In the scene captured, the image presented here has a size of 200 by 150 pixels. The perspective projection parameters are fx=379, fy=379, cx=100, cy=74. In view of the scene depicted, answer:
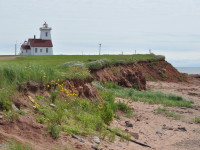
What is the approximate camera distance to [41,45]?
73.0 m

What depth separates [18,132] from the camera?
30.7 feet

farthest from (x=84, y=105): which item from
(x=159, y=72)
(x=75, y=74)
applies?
(x=159, y=72)

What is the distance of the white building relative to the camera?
72.6m

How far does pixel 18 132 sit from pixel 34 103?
2.57 metres

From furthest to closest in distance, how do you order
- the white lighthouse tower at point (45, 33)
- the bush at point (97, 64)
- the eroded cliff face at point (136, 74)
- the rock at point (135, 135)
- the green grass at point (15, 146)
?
the white lighthouse tower at point (45, 33) → the eroded cliff face at point (136, 74) → the bush at point (97, 64) → the rock at point (135, 135) → the green grass at point (15, 146)

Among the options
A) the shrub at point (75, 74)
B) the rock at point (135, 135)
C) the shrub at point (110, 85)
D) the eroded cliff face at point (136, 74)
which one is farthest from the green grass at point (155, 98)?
the rock at point (135, 135)

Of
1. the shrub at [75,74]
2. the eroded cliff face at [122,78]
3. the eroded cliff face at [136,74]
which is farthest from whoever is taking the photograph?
the eroded cliff face at [136,74]

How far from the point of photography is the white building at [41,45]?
72625 millimetres

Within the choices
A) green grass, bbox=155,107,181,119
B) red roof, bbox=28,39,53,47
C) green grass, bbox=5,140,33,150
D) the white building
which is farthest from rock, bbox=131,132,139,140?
red roof, bbox=28,39,53,47

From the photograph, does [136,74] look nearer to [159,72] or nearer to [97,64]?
[97,64]

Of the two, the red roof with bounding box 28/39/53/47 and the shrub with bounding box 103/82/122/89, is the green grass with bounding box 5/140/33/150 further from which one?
the red roof with bounding box 28/39/53/47

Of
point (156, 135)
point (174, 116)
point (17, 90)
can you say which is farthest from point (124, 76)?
point (17, 90)

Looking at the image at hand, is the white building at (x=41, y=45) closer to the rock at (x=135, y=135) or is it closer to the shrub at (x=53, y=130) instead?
the rock at (x=135, y=135)

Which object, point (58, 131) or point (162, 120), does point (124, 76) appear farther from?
point (58, 131)
